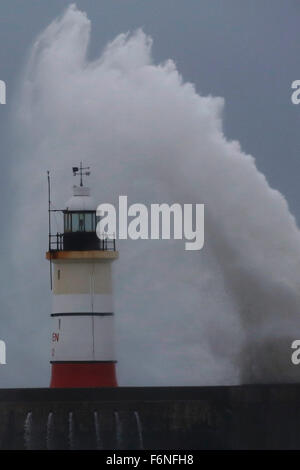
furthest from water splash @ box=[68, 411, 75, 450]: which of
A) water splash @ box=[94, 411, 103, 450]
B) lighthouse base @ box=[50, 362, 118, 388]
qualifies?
lighthouse base @ box=[50, 362, 118, 388]

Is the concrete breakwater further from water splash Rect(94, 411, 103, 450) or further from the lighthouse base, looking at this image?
the lighthouse base

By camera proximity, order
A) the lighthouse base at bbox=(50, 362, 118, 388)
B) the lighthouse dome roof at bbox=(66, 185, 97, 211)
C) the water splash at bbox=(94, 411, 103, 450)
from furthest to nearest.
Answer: the lighthouse dome roof at bbox=(66, 185, 97, 211)
the lighthouse base at bbox=(50, 362, 118, 388)
the water splash at bbox=(94, 411, 103, 450)

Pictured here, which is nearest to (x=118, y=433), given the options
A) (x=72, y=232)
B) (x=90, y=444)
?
(x=90, y=444)

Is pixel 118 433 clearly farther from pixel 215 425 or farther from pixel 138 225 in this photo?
pixel 138 225

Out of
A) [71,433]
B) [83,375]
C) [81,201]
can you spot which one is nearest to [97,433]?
[71,433]

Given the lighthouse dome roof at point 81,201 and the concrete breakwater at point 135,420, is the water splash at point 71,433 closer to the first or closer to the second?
the concrete breakwater at point 135,420

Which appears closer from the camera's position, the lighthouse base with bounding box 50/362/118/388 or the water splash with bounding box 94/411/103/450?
the water splash with bounding box 94/411/103/450

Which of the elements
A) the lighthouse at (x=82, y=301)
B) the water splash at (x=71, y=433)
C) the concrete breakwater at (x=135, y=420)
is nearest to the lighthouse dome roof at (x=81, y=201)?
the lighthouse at (x=82, y=301)
